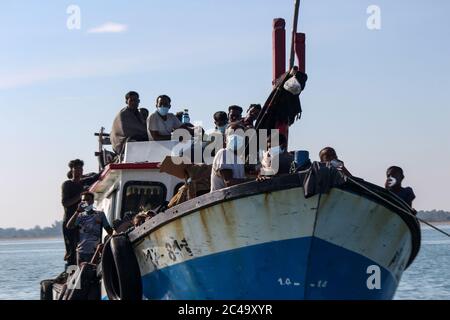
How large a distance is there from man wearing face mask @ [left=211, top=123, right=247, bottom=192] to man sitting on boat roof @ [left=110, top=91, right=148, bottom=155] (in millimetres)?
3688

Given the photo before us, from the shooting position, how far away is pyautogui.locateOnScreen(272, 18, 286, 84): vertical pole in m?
17.6

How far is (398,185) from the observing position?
14969mm

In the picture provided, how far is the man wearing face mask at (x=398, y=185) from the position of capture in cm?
1488

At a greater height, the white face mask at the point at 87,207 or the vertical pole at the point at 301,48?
the vertical pole at the point at 301,48

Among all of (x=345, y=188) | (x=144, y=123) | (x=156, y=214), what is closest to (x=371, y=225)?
(x=345, y=188)

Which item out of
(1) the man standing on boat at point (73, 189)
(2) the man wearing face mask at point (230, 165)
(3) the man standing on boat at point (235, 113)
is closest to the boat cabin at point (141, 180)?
(1) the man standing on boat at point (73, 189)

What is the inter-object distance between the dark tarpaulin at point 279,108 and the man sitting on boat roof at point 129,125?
3.20m

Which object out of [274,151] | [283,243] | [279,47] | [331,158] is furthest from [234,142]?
[279,47]

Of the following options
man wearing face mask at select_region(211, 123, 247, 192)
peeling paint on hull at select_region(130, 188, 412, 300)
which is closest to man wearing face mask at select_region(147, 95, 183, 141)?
man wearing face mask at select_region(211, 123, 247, 192)

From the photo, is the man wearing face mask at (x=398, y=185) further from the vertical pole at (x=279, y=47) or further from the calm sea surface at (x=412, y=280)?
the calm sea surface at (x=412, y=280)

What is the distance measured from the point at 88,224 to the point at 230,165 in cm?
379

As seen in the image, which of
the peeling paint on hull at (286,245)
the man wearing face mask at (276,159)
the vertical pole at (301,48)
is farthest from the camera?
the vertical pole at (301,48)

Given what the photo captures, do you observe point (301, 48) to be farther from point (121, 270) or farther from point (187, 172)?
point (121, 270)
